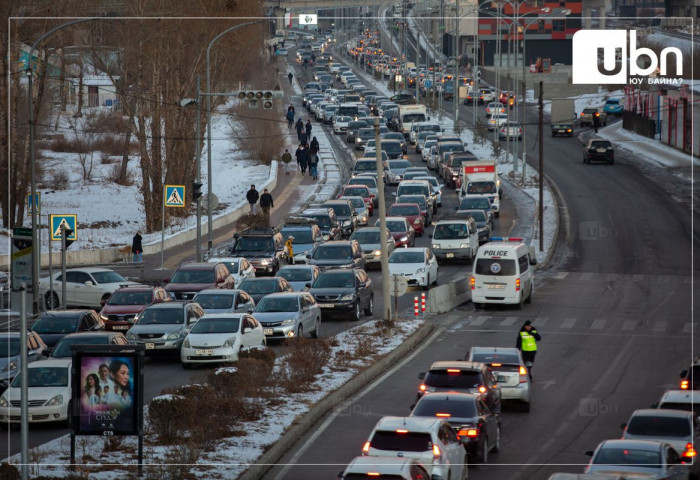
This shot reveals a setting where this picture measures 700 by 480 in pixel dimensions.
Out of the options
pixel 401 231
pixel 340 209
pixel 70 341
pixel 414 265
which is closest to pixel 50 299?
pixel 70 341

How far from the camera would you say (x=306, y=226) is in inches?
1875

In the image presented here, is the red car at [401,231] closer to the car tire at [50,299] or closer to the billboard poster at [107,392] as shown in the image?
the car tire at [50,299]

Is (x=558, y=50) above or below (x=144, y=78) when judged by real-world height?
above

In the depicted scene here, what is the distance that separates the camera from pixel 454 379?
2147 cm

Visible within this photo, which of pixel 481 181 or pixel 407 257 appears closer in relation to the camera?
pixel 407 257

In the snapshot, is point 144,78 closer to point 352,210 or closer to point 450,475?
point 352,210

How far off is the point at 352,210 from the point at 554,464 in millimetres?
35976

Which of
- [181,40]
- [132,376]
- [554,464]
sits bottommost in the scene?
[554,464]

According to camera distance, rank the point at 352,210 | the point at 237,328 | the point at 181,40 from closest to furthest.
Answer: the point at 237,328 < the point at 352,210 < the point at 181,40

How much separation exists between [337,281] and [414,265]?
5.99 metres

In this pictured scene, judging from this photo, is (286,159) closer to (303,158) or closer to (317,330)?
(303,158)

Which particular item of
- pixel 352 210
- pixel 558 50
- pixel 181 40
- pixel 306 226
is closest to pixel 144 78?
pixel 181 40

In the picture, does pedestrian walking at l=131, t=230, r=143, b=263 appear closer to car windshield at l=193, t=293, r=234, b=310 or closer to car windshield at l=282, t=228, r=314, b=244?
car windshield at l=282, t=228, r=314, b=244

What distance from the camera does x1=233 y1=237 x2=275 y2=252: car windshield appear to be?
146ft
